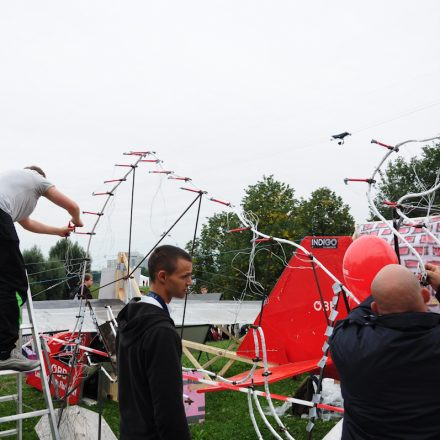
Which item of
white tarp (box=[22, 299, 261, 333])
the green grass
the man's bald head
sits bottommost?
the green grass

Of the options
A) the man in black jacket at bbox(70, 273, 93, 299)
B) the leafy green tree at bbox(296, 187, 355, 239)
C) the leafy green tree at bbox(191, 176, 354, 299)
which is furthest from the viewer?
the leafy green tree at bbox(296, 187, 355, 239)

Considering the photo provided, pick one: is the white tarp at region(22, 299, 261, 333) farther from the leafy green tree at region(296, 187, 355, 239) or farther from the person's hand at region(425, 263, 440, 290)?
the leafy green tree at region(296, 187, 355, 239)

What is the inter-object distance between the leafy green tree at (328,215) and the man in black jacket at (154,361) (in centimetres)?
1807

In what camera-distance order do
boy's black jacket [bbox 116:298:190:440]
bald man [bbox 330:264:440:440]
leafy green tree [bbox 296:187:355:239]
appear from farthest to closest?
1. leafy green tree [bbox 296:187:355:239]
2. boy's black jacket [bbox 116:298:190:440]
3. bald man [bbox 330:264:440:440]

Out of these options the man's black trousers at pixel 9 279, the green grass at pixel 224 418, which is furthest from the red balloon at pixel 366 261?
the green grass at pixel 224 418

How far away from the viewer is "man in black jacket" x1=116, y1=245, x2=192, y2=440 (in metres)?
2.12

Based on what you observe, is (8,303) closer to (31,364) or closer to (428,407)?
(31,364)

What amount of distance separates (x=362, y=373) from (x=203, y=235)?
888 cm

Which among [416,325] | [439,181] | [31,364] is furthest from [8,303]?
[439,181]

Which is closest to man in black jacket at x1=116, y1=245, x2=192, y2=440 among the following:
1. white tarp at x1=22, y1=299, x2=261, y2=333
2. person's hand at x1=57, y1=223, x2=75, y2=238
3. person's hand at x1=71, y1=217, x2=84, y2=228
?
person's hand at x1=71, y1=217, x2=84, y2=228

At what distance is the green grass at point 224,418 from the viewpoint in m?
6.25

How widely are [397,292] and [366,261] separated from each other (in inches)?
61.0

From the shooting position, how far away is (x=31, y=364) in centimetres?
374

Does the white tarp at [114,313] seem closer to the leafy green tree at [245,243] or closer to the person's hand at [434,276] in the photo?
the leafy green tree at [245,243]
